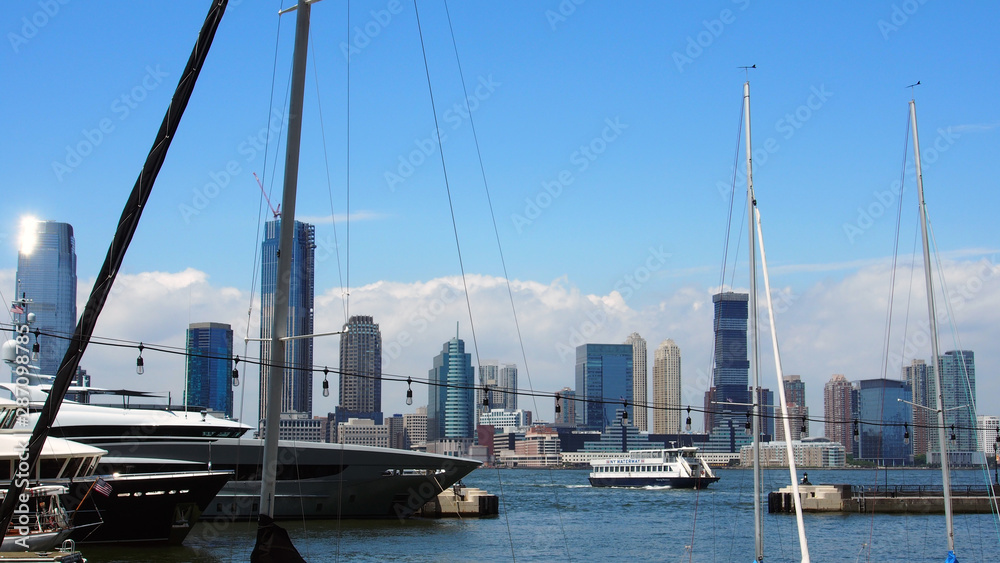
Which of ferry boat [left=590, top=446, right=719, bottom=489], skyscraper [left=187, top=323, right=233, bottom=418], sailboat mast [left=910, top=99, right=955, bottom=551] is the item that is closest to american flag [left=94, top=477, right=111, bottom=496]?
sailboat mast [left=910, top=99, right=955, bottom=551]

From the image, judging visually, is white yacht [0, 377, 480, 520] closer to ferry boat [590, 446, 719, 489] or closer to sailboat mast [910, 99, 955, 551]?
sailboat mast [910, 99, 955, 551]

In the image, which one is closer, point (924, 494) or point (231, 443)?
point (231, 443)

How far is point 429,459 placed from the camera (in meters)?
53.6

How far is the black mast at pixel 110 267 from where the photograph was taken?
10227 millimetres

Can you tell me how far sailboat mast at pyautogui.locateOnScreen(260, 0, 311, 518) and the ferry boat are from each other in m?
97.1

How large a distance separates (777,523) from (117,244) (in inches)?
2148

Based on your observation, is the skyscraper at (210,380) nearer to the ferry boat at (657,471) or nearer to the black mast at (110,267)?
the ferry boat at (657,471)

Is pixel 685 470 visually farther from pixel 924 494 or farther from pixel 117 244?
pixel 117 244

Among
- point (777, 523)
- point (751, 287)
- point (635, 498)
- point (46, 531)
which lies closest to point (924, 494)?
point (777, 523)

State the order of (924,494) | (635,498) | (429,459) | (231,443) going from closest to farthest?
(231,443)
(429,459)
(924,494)
(635,498)

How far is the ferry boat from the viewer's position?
112m

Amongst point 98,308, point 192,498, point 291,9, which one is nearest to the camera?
point 98,308

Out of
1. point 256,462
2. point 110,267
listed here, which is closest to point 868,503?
point 256,462

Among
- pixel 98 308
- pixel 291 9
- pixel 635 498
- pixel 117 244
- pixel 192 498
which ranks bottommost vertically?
pixel 635 498
